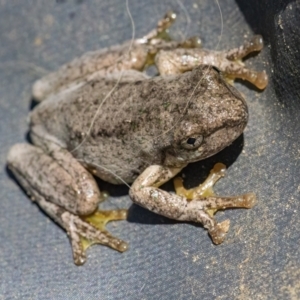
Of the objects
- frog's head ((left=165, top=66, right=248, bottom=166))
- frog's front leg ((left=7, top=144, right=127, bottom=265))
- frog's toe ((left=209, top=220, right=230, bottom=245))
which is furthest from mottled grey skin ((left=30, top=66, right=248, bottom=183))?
frog's toe ((left=209, top=220, right=230, bottom=245))

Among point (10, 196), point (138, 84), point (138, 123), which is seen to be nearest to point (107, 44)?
point (138, 84)

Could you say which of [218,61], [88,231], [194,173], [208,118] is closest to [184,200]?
[194,173]

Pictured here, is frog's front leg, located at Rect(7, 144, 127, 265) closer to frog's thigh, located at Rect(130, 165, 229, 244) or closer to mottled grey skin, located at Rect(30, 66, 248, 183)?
mottled grey skin, located at Rect(30, 66, 248, 183)

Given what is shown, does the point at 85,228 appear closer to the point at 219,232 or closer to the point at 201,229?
the point at 201,229

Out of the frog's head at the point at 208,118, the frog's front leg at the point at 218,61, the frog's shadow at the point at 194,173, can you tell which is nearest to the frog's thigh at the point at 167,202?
the frog's shadow at the point at 194,173

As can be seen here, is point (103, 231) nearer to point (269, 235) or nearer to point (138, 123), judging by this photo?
point (138, 123)

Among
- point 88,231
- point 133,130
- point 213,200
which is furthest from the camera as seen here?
point 88,231

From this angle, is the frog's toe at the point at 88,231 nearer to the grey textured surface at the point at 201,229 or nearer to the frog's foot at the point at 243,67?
the grey textured surface at the point at 201,229
